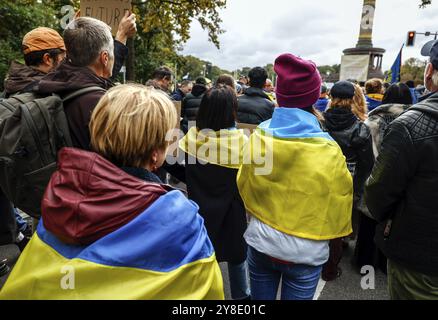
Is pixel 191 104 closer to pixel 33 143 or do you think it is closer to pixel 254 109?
pixel 254 109

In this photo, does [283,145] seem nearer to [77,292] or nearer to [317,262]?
[317,262]

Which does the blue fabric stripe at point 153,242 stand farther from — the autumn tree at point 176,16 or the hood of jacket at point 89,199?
the autumn tree at point 176,16

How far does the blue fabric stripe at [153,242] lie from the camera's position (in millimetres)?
1013

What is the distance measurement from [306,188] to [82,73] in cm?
134

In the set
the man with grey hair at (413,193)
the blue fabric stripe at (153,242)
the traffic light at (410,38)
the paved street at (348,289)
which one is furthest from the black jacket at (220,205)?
the traffic light at (410,38)

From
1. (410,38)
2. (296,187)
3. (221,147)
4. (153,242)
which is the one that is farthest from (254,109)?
(410,38)

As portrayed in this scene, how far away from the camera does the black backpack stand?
64.1 inches

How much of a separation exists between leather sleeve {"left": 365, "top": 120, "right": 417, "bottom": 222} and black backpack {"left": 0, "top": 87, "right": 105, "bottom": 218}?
1.52m

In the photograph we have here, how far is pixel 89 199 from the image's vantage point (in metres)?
1.00

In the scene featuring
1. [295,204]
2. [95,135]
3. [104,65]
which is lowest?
[295,204]
